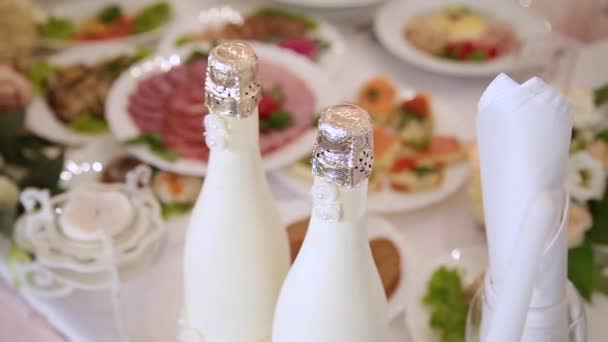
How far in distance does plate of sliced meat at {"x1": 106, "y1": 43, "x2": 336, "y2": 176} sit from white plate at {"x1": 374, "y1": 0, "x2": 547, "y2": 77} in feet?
0.63

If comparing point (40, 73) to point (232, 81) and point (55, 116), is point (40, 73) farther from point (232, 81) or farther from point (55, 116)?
point (232, 81)

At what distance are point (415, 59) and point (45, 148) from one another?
25.8 inches

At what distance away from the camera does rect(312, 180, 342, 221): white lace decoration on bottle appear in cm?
44

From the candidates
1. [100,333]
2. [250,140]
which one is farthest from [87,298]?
[250,140]

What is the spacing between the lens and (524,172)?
1.47ft

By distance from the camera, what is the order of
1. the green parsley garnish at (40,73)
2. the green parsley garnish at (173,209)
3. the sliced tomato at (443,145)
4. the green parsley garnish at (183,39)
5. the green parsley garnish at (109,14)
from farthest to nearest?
the green parsley garnish at (109,14) < the green parsley garnish at (183,39) < the green parsley garnish at (40,73) < the sliced tomato at (443,145) < the green parsley garnish at (173,209)

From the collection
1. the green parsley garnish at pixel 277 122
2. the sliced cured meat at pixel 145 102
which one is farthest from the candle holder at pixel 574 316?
the sliced cured meat at pixel 145 102

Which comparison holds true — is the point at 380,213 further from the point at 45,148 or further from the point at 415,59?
the point at 45,148

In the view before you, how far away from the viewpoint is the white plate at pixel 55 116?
1016 mm

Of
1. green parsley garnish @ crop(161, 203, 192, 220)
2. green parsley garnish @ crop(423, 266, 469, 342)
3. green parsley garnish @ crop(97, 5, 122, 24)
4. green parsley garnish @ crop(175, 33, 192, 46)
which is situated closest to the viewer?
green parsley garnish @ crop(423, 266, 469, 342)

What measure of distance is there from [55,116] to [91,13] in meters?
0.39

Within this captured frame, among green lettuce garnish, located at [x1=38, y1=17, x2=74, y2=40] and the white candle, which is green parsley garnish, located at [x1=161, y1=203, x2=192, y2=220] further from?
green lettuce garnish, located at [x1=38, y1=17, x2=74, y2=40]

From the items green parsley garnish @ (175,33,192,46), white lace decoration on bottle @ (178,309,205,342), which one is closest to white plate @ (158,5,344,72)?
green parsley garnish @ (175,33,192,46)

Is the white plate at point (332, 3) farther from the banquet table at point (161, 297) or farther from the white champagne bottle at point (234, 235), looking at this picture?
the white champagne bottle at point (234, 235)
